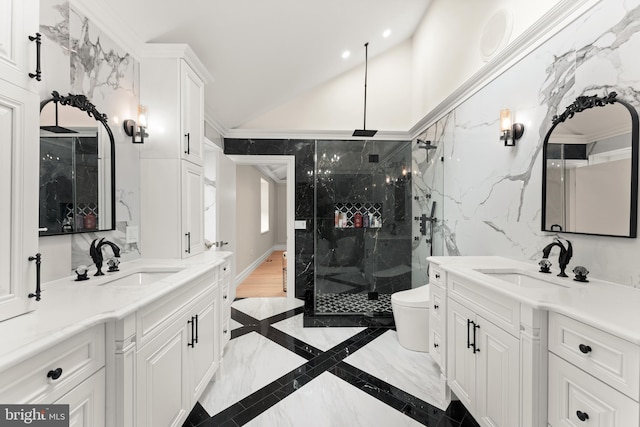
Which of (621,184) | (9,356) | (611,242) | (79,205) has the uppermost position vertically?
(621,184)

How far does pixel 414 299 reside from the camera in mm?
2678

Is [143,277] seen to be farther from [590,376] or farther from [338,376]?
[590,376]

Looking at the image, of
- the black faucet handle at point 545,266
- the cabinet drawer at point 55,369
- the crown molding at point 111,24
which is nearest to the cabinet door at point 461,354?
the black faucet handle at point 545,266

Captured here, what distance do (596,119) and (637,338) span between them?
44.7 inches

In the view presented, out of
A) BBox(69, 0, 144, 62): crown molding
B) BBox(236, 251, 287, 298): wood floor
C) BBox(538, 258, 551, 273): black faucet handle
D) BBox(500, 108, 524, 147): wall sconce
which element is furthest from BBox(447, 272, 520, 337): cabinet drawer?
BBox(236, 251, 287, 298): wood floor

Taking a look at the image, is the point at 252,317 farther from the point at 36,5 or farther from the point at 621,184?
the point at 621,184

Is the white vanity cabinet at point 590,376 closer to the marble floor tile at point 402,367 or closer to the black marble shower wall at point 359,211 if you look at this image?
the marble floor tile at point 402,367

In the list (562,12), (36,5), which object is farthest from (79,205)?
(562,12)

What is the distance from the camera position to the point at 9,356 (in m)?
0.68

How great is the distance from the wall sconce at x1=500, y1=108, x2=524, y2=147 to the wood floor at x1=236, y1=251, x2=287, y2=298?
3435mm

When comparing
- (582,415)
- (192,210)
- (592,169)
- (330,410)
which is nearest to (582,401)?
(582,415)

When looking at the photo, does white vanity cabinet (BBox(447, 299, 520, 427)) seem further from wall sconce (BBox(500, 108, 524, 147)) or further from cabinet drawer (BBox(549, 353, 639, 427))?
wall sconce (BBox(500, 108, 524, 147))

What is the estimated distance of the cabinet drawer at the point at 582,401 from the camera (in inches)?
32.2

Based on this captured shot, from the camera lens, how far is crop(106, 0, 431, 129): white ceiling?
74.4 inches
